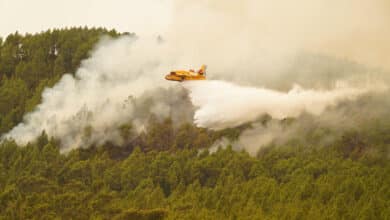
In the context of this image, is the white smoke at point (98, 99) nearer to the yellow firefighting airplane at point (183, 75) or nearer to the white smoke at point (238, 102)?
the white smoke at point (238, 102)

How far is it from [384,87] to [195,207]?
24.0 metres

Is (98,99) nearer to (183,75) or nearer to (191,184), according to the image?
(191,184)

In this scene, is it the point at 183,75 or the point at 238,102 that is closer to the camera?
the point at 183,75

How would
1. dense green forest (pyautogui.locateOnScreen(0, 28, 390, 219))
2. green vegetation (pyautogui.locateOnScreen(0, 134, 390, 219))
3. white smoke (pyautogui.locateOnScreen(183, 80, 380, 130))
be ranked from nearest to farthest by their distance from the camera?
white smoke (pyautogui.locateOnScreen(183, 80, 380, 130)) → green vegetation (pyautogui.locateOnScreen(0, 134, 390, 219)) → dense green forest (pyautogui.locateOnScreen(0, 28, 390, 219))

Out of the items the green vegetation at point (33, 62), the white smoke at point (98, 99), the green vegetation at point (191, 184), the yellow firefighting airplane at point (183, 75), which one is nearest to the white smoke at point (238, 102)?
the yellow firefighting airplane at point (183, 75)

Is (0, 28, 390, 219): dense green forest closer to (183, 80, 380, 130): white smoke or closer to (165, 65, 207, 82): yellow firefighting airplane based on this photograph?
(183, 80, 380, 130): white smoke

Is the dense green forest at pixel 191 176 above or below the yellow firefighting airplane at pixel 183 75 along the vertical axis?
below

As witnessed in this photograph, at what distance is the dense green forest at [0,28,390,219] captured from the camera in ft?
326

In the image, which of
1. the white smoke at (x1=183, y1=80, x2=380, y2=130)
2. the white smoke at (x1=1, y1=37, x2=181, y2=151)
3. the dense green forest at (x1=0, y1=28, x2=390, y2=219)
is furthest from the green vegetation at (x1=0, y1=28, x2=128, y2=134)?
the white smoke at (x1=183, y1=80, x2=380, y2=130)

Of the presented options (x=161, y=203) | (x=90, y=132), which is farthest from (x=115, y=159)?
(x=161, y=203)

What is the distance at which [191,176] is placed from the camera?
111 metres

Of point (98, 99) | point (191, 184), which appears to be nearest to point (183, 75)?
point (191, 184)

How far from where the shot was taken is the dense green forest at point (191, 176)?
99.4m

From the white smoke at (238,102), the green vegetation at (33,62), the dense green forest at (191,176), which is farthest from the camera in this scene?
the green vegetation at (33,62)
